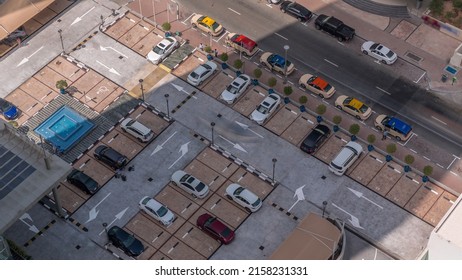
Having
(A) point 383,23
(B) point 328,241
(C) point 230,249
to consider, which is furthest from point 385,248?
(A) point 383,23

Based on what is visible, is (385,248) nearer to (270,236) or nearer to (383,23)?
(270,236)

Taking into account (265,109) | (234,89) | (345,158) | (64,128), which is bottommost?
(64,128)

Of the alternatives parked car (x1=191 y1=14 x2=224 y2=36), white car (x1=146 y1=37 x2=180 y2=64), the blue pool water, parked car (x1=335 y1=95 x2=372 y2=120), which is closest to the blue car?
the blue pool water

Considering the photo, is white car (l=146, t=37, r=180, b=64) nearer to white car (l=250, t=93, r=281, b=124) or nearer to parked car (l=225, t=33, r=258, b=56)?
parked car (l=225, t=33, r=258, b=56)

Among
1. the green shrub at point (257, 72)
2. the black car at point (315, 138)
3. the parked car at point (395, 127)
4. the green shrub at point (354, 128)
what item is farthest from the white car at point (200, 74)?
the parked car at point (395, 127)

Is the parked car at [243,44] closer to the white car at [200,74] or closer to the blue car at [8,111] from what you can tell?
the white car at [200,74]

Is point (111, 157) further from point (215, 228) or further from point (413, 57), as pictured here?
point (413, 57)

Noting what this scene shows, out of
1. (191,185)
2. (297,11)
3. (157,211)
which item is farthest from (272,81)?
(157,211)
